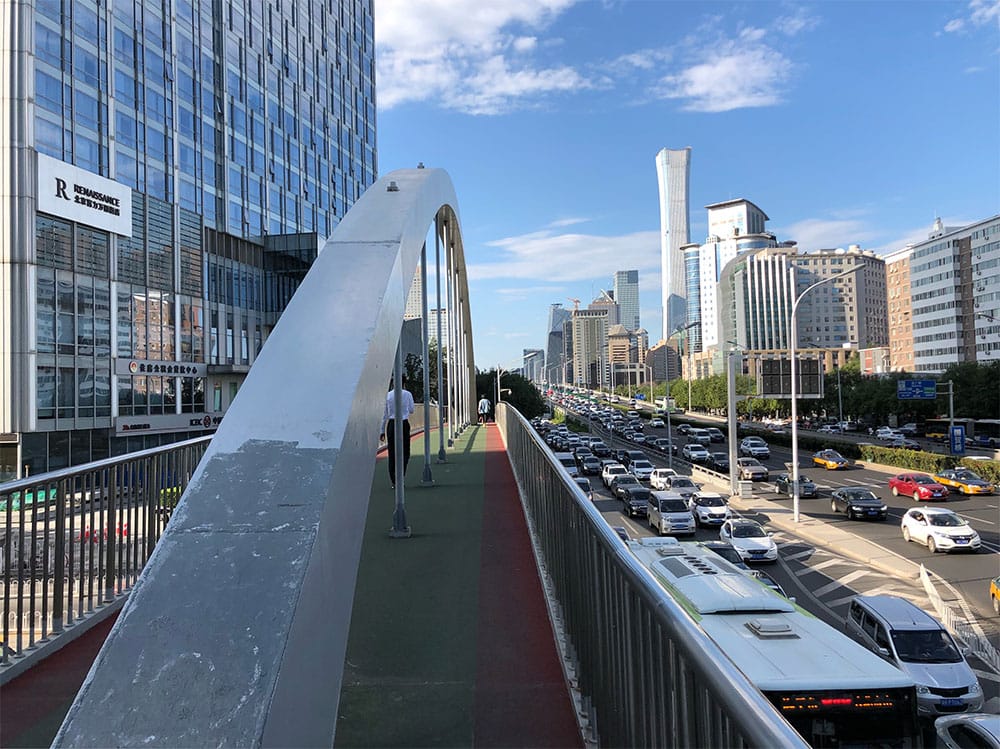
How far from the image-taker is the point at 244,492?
2471 millimetres

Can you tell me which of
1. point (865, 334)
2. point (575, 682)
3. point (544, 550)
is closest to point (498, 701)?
point (575, 682)

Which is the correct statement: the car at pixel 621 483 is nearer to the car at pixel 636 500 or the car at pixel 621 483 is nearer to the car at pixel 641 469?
the car at pixel 636 500

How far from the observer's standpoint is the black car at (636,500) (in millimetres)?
27984

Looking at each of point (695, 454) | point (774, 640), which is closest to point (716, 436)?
point (695, 454)

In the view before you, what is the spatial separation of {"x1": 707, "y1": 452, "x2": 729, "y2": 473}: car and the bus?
1457 inches

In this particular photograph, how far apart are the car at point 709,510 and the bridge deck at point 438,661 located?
2064cm

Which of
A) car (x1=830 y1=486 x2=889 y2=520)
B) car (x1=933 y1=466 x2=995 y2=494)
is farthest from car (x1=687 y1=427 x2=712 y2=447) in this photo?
car (x1=830 y1=486 x2=889 y2=520)

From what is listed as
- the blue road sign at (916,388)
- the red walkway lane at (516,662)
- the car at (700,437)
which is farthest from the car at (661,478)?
the red walkway lane at (516,662)

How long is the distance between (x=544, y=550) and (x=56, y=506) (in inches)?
134

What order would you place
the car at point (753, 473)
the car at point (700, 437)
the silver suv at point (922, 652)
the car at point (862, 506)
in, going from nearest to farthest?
the silver suv at point (922, 652) < the car at point (862, 506) < the car at point (753, 473) < the car at point (700, 437)

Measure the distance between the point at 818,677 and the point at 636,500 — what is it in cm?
2273

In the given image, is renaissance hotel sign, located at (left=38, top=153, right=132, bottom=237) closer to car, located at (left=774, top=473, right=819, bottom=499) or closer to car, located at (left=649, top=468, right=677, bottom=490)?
car, located at (left=649, top=468, right=677, bottom=490)

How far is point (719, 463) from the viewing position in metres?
45.6

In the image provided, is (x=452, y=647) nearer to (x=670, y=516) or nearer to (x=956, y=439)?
(x=670, y=516)
